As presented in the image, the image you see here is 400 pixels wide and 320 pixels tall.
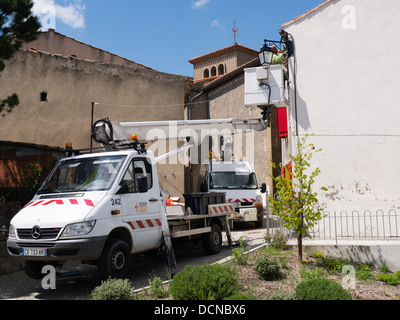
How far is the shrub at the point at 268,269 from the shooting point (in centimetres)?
721

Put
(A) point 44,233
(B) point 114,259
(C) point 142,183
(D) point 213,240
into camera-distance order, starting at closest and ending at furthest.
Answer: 1. (A) point 44,233
2. (B) point 114,259
3. (C) point 142,183
4. (D) point 213,240

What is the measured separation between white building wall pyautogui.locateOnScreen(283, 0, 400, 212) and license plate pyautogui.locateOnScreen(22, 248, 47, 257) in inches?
294

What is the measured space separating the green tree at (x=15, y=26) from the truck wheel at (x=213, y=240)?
5475mm

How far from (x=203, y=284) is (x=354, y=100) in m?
7.61

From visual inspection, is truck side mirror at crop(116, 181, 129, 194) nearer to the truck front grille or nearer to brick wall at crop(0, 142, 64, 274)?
the truck front grille

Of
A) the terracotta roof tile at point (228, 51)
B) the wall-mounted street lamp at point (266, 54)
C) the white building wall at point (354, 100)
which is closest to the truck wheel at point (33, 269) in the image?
the white building wall at point (354, 100)

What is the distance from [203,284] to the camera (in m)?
5.52

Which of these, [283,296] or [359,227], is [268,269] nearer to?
[283,296]

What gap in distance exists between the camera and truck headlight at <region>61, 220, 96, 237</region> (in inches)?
239

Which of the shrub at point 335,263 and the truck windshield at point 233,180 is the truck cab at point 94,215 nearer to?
the shrub at point 335,263

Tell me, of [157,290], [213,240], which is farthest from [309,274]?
[213,240]
